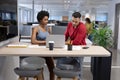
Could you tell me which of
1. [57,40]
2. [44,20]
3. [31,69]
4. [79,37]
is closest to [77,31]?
[79,37]

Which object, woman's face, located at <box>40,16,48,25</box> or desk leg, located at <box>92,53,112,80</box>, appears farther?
woman's face, located at <box>40,16,48,25</box>

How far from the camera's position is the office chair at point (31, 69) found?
2.66 metres

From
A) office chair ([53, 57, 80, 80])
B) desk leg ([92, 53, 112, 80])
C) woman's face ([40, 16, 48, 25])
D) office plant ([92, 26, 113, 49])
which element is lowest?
desk leg ([92, 53, 112, 80])

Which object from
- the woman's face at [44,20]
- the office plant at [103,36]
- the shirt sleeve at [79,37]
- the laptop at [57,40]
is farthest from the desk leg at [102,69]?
the office plant at [103,36]

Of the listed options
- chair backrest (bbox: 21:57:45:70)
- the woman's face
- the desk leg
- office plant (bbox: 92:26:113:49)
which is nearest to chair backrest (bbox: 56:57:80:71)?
chair backrest (bbox: 21:57:45:70)

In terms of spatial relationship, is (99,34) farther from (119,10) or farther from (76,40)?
(119,10)

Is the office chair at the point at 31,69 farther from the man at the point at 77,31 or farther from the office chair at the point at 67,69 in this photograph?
the man at the point at 77,31

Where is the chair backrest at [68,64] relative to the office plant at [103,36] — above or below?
below

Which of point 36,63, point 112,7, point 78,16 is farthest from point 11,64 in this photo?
point 112,7

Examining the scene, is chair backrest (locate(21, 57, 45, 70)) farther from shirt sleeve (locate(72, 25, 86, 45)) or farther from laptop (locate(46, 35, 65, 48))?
shirt sleeve (locate(72, 25, 86, 45))

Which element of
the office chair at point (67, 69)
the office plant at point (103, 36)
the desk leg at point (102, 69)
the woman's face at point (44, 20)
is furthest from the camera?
the office plant at point (103, 36)

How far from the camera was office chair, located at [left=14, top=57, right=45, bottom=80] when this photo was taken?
2656mm

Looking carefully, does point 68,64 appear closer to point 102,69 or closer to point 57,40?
point 57,40

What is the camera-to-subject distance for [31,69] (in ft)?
8.93
